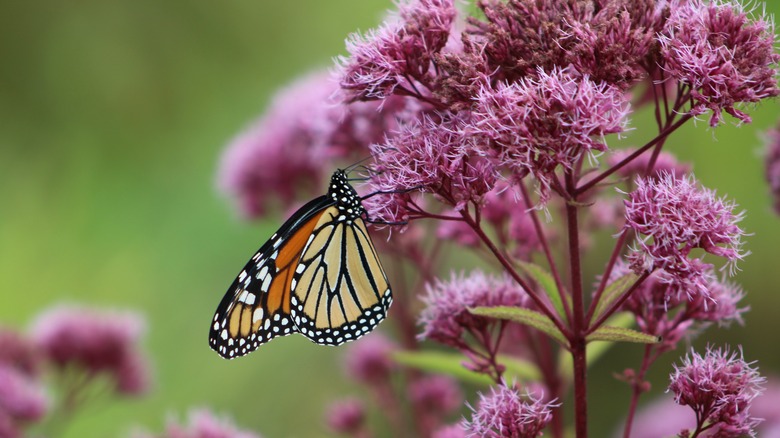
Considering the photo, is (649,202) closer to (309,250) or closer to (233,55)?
(309,250)

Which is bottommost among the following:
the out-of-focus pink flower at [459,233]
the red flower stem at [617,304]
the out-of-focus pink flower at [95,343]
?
the red flower stem at [617,304]

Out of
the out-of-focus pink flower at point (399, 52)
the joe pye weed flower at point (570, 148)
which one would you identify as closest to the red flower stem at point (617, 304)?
the joe pye weed flower at point (570, 148)

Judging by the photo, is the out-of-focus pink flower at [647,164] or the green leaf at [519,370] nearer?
the out-of-focus pink flower at [647,164]

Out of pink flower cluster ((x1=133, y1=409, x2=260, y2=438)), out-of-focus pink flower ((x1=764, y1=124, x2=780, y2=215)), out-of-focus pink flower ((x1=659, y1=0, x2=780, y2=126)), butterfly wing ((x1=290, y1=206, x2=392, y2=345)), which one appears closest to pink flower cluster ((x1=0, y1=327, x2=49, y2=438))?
pink flower cluster ((x1=133, y1=409, x2=260, y2=438))

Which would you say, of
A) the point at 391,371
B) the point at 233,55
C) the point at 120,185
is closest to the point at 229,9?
the point at 233,55

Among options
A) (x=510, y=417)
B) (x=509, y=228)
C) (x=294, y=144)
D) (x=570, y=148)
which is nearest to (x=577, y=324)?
(x=510, y=417)

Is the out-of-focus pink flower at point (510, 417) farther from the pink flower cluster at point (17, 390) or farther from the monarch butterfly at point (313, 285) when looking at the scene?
the pink flower cluster at point (17, 390)
